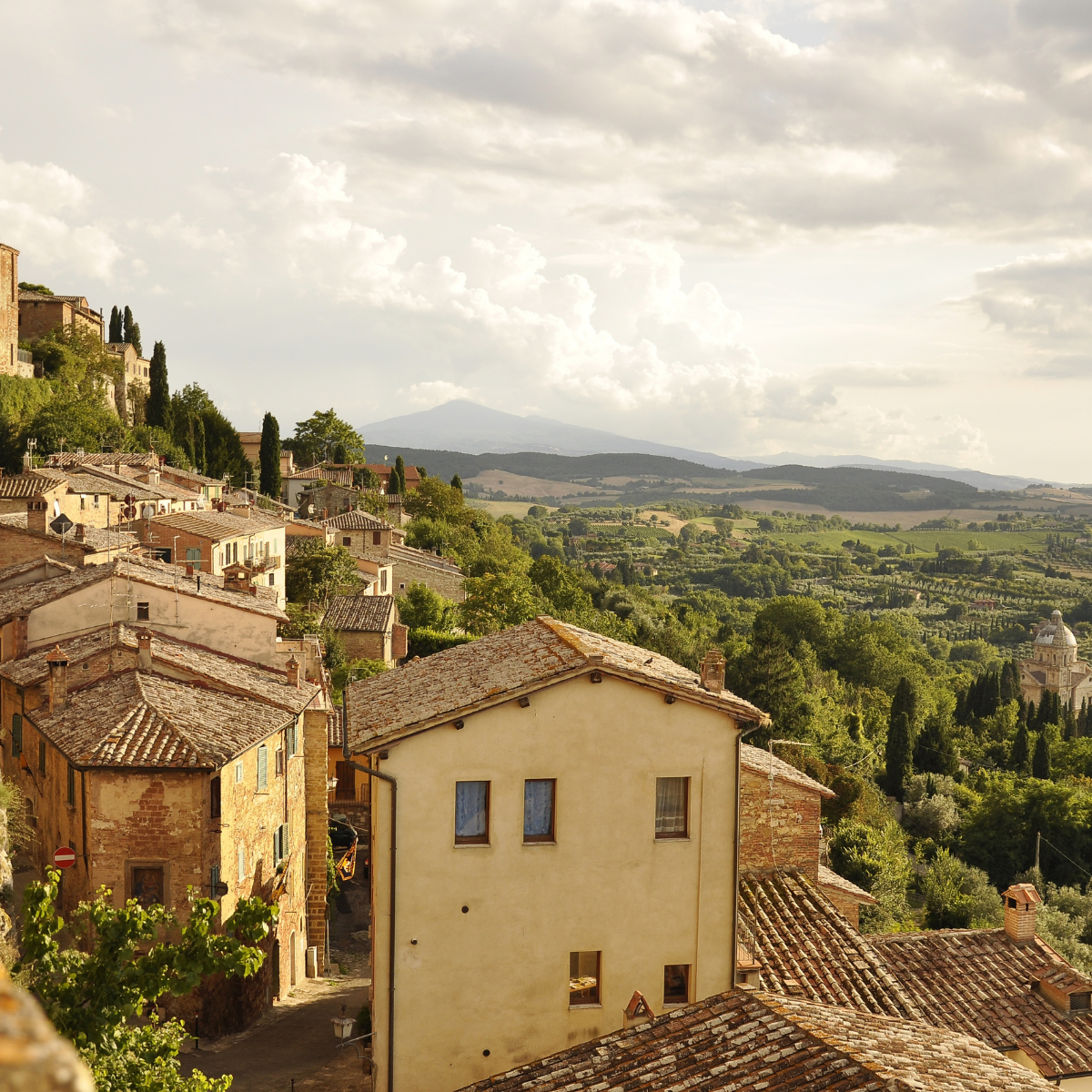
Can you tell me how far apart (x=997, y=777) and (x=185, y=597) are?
58383 millimetres

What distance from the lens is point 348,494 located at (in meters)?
89.0

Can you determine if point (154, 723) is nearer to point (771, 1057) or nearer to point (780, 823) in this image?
point (780, 823)

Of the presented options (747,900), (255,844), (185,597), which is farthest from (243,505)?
(747,900)

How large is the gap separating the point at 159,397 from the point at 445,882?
79174 mm

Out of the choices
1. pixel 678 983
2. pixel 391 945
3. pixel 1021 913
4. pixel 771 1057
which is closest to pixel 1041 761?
pixel 1021 913

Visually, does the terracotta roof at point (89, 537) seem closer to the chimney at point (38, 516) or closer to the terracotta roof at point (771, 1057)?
the chimney at point (38, 516)

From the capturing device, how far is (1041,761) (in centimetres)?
7844

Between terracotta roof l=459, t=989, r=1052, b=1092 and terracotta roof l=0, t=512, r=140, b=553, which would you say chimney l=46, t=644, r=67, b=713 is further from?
terracotta roof l=459, t=989, r=1052, b=1092

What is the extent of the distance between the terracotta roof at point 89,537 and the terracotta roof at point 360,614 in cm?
952

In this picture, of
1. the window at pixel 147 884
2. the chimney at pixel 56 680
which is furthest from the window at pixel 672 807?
the chimney at pixel 56 680

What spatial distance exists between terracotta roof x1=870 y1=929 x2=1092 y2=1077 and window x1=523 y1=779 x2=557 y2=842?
28.8 ft

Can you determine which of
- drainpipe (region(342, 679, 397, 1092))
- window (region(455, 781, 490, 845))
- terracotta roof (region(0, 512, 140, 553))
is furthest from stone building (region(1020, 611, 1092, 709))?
drainpipe (region(342, 679, 397, 1092))

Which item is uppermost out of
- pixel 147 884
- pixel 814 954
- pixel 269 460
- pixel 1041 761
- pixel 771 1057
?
pixel 269 460

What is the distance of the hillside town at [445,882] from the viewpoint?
11.5m
